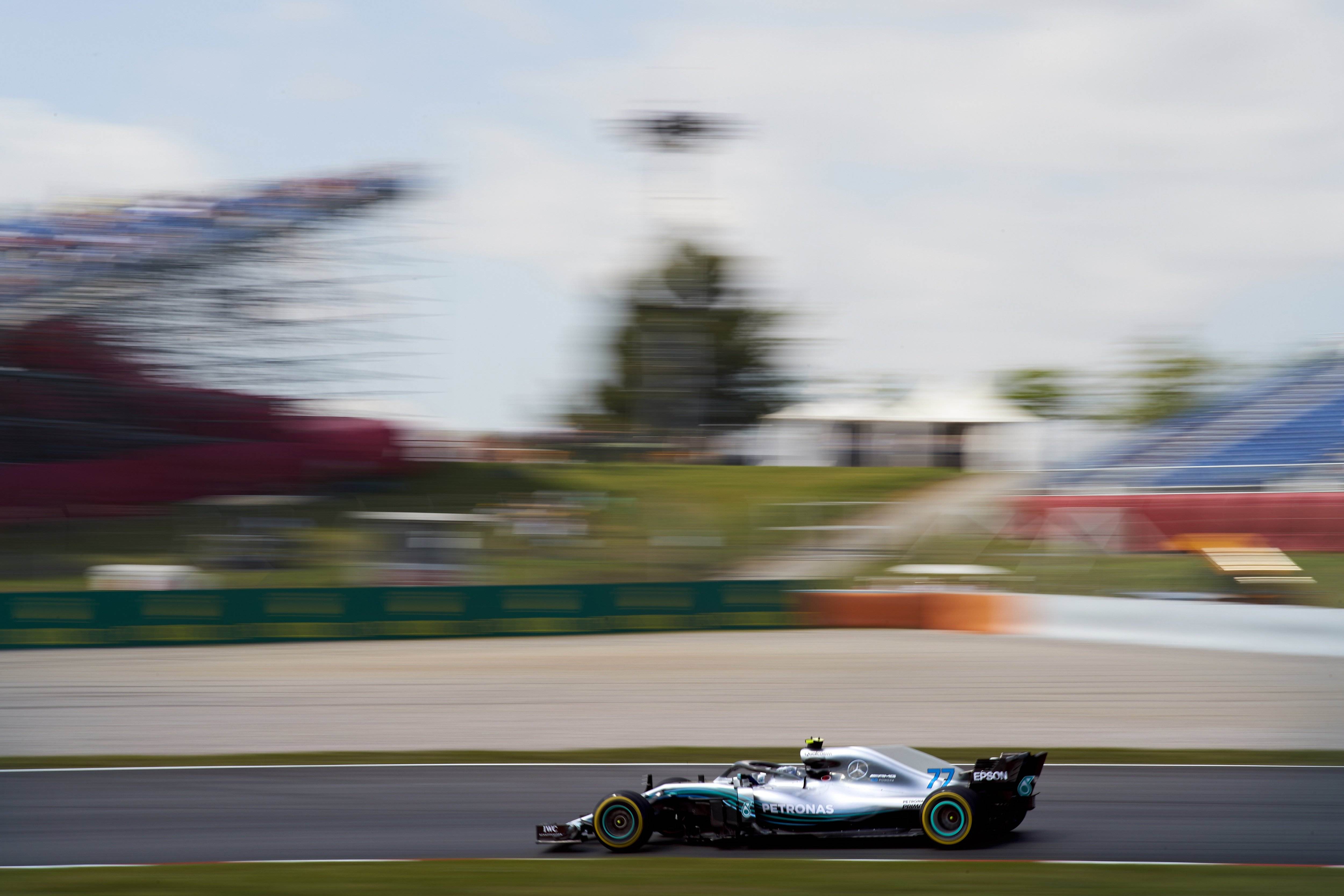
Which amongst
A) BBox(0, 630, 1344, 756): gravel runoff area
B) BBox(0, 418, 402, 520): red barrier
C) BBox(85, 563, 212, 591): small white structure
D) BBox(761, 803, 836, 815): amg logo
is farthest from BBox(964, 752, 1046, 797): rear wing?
BBox(0, 418, 402, 520): red barrier

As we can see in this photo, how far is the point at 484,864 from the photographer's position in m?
7.14

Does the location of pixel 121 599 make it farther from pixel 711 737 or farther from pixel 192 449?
pixel 192 449

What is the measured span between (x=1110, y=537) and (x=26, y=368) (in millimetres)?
25760

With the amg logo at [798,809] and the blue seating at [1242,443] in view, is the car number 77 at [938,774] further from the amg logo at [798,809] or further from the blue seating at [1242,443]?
the blue seating at [1242,443]

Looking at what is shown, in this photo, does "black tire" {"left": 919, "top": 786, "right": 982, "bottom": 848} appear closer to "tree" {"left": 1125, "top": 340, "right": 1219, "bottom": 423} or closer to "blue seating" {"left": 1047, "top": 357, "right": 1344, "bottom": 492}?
"blue seating" {"left": 1047, "top": 357, "right": 1344, "bottom": 492}

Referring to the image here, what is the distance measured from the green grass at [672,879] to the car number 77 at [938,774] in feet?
1.41

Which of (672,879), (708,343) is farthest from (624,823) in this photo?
(708,343)

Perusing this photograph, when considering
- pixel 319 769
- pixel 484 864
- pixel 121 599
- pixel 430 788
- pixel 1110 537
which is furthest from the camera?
pixel 1110 537

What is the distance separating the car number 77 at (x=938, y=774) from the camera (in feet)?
23.3

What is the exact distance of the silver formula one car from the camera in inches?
279

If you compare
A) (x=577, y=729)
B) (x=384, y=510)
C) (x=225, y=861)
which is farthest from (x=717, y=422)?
(x=225, y=861)

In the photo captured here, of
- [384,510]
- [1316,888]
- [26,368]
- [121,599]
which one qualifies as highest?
[26,368]

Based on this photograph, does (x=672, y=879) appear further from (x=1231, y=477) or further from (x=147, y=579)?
(x=1231, y=477)

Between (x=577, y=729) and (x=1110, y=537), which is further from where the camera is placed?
(x=1110, y=537)
